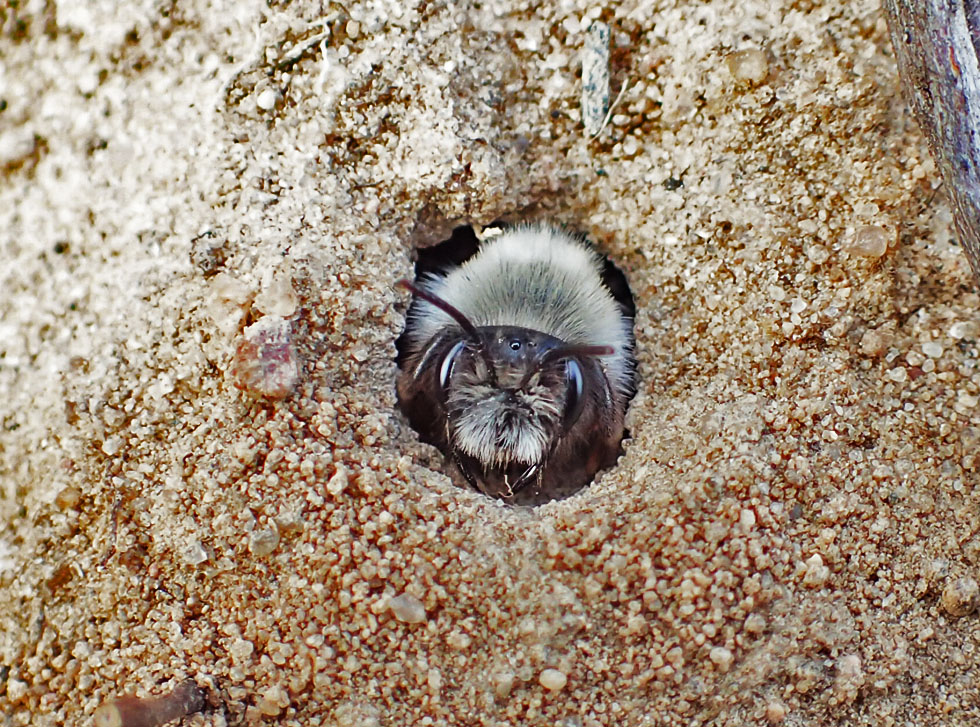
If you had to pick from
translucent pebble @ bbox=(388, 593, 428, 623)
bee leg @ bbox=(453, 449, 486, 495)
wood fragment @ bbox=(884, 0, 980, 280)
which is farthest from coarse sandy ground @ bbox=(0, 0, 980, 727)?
wood fragment @ bbox=(884, 0, 980, 280)

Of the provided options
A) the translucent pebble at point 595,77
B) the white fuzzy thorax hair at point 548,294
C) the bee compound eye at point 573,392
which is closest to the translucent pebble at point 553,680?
the bee compound eye at point 573,392

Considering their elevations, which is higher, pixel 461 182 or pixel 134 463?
pixel 461 182

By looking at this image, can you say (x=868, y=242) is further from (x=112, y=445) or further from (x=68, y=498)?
(x=68, y=498)

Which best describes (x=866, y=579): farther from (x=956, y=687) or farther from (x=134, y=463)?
(x=134, y=463)

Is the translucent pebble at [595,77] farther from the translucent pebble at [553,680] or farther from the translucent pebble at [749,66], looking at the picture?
the translucent pebble at [553,680]

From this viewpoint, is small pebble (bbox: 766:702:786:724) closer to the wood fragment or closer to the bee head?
the bee head

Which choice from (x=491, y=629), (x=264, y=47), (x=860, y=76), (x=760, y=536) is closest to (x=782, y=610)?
(x=760, y=536)

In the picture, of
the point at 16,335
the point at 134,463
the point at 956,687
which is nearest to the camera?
the point at 956,687

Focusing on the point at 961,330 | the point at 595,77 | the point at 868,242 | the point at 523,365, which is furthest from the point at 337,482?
the point at 961,330
